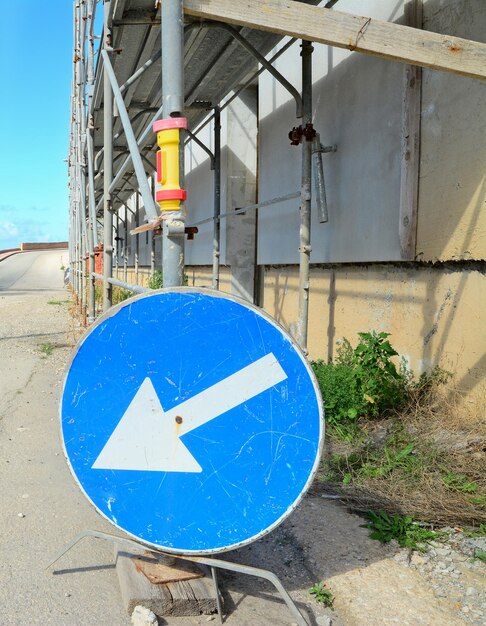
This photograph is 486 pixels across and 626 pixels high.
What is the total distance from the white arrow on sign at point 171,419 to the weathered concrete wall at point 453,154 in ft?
7.92

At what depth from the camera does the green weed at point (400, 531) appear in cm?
285

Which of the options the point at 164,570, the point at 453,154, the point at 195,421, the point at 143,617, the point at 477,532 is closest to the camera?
the point at 195,421

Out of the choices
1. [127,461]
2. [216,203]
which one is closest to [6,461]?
[127,461]

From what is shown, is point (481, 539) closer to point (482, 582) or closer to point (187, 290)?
point (482, 582)

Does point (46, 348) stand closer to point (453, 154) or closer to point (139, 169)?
point (139, 169)

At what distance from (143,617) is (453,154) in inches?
134

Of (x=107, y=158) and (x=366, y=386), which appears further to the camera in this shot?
(x=107, y=158)

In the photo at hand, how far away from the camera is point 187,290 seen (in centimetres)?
204

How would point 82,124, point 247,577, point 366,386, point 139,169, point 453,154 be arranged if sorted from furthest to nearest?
point 82,124, point 366,386, point 453,154, point 139,169, point 247,577

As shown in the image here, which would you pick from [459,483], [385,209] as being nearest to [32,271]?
[385,209]

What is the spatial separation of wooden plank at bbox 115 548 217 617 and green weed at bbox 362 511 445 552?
99 cm

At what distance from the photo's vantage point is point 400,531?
2928 mm

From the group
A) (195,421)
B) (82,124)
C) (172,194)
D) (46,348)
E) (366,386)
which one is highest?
(82,124)

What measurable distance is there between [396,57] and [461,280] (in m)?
2.10
